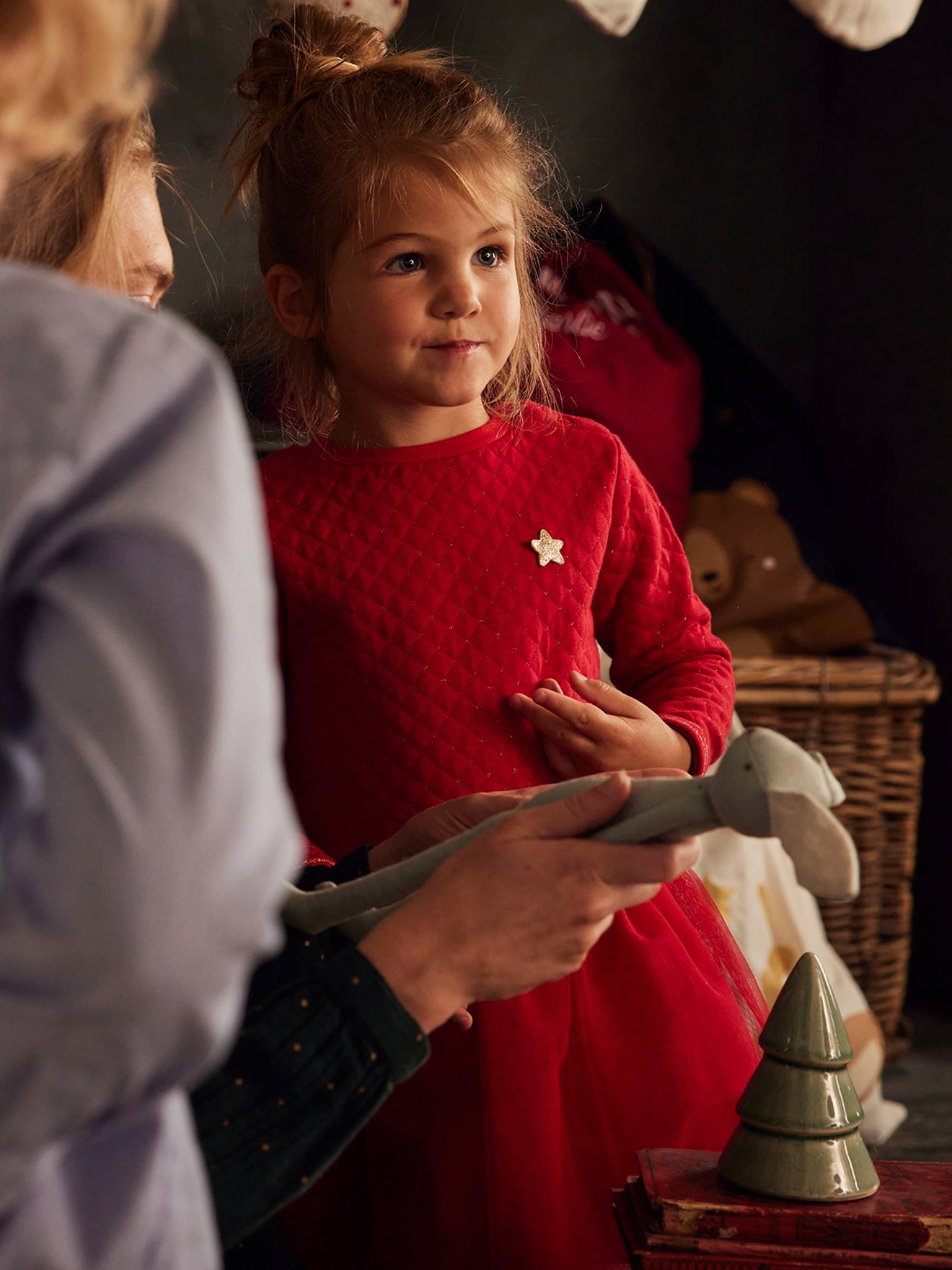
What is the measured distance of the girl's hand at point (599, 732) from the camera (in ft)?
3.41

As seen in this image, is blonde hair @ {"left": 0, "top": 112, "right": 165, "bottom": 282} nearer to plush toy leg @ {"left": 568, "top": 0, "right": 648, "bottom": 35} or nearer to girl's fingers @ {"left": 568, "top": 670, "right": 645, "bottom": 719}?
girl's fingers @ {"left": 568, "top": 670, "right": 645, "bottom": 719}

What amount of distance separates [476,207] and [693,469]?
4.74ft

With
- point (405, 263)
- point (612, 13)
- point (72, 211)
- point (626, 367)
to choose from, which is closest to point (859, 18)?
point (612, 13)

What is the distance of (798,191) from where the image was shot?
9.21 ft

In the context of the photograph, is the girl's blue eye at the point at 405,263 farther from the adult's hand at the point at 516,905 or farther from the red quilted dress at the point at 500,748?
the adult's hand at the point at 516,905

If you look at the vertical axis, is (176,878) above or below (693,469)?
above

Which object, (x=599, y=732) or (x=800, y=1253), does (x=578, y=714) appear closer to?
(x=599, y=732)

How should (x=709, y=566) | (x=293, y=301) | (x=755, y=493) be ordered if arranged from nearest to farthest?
1. (x=293, y=301)
2. (x=709, y=566)
3. (x=755, y=493)

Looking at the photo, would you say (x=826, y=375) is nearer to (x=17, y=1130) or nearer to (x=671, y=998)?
(x=671, y=998)

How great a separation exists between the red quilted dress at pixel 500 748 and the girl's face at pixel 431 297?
0.08 meters

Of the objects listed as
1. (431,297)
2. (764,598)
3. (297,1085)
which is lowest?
(764,598)

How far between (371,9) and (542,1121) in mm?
1203

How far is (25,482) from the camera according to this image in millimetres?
408

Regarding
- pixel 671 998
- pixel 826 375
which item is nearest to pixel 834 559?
pixel 826 375
